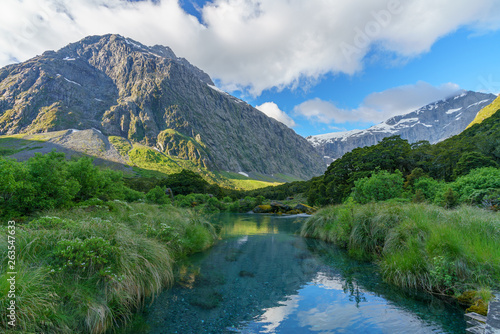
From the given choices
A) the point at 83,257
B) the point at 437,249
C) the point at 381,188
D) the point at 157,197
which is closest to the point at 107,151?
the point at 157,197

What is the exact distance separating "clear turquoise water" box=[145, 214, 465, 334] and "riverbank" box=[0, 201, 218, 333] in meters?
1.02

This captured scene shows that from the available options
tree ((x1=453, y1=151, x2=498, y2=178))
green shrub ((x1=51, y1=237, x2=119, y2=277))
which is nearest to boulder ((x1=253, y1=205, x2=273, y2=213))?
tree ((x1=453, y1=151, x2=498, y2=178))

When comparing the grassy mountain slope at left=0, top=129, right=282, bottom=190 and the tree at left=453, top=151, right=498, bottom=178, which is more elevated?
the grassy mountain slope at left=0, top=129, right=282, bottom=190

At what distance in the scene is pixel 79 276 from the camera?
6559mm

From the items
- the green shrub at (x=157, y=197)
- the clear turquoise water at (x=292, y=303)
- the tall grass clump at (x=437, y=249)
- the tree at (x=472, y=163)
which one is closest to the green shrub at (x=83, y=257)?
the clear turquoise water at (x=292, y=303)

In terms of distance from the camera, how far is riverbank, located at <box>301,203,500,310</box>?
7742 mm

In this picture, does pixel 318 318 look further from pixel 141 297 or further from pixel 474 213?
pixel 474 213

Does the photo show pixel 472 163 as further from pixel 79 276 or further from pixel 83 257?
pixel 79 276

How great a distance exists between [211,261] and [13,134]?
256m

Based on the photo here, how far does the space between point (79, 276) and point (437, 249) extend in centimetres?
1165

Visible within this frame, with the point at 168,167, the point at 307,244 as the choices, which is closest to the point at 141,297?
the point at 307,244

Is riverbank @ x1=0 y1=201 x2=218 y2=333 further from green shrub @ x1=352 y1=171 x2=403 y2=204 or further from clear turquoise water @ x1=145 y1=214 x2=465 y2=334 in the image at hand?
green shrub @ x1=352 y1=171 x2=403 y2=204

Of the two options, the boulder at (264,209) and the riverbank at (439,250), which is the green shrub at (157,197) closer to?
the boulder at (264,209)

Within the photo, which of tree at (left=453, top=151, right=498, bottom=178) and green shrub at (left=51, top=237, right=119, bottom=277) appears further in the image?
tree at (left=453, top=151, right=498, bottom=178)
